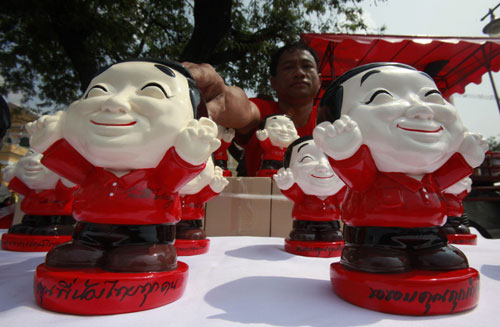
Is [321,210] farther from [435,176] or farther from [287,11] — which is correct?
[287,11]

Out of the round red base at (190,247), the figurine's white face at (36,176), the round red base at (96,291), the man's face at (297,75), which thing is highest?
the man's face at (297,75)

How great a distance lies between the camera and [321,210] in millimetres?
1662

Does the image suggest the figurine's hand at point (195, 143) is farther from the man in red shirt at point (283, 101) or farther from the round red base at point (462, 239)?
the round red base at point (462, 239)

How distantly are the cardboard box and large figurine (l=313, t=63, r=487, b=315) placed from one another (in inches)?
52.8

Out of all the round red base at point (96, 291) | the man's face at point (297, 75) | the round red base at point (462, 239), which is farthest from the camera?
the man's face at point (297, 75)

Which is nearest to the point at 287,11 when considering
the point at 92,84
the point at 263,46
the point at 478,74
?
the point at 263,46

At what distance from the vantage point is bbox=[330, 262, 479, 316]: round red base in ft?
2.65

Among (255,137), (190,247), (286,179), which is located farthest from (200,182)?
(255,137)

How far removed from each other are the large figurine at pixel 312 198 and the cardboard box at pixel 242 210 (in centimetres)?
58

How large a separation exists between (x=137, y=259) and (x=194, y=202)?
869 mm

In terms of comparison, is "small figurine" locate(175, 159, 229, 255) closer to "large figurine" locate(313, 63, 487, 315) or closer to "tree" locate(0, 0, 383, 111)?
"large figurine" locate(313, 63, 487, 315)

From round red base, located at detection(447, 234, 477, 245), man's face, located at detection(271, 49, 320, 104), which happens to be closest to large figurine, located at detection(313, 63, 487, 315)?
round red base, located at detection(447, 234, 477, 245)

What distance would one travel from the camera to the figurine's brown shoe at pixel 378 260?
859mm

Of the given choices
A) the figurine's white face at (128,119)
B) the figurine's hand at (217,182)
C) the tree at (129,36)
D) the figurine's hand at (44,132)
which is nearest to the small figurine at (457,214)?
the figurine's hand at (217,182)
